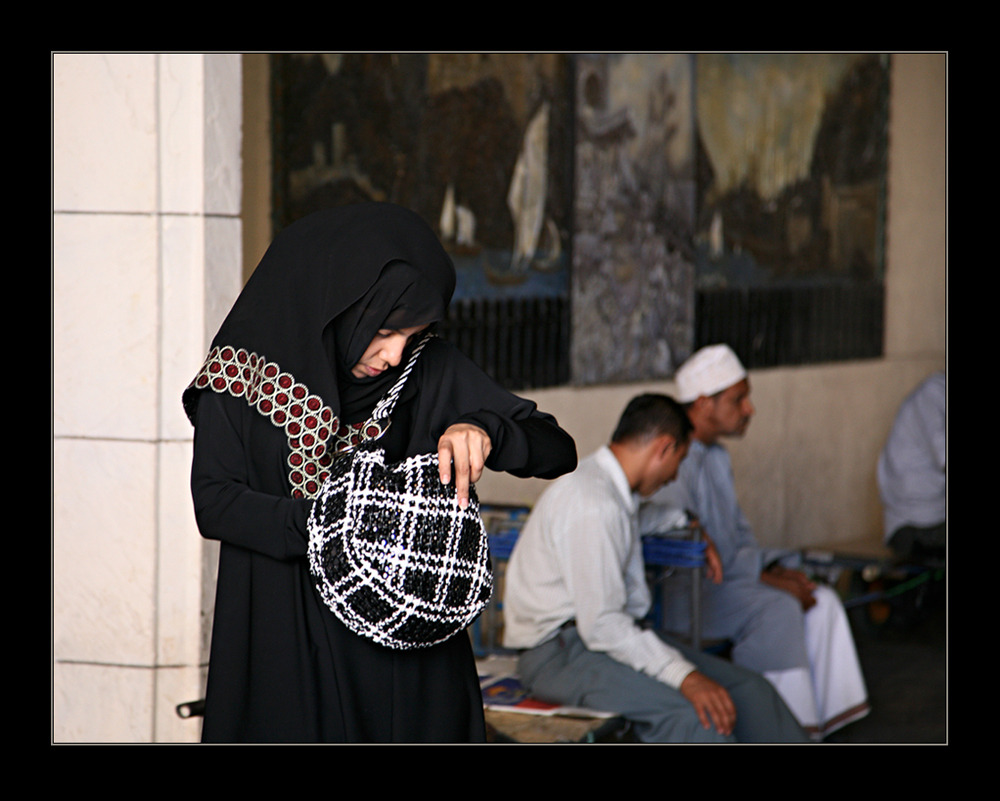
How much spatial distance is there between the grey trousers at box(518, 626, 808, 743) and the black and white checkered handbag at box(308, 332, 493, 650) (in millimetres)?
1759

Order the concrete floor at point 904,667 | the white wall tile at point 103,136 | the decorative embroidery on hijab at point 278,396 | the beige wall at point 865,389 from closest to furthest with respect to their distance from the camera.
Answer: the decorative embroidery on hijab at point 278,396 < the white wall tile at point 103,136 < the concrete floor at point 904,667 < the beige wall at point 865,389

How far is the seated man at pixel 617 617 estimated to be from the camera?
140 inches

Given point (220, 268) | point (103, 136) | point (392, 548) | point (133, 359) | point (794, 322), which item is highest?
point (103, 136)

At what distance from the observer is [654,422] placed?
153 inches

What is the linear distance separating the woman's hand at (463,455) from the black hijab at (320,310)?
191 millimetres

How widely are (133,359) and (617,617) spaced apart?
63.4 inches

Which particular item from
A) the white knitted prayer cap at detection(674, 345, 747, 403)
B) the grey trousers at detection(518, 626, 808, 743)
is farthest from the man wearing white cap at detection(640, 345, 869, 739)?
the grey trousers at detection(518, 626, 808, 743)

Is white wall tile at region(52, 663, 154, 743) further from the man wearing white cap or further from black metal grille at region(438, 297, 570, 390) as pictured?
black metal grille at region(438, 297, 570, 390)

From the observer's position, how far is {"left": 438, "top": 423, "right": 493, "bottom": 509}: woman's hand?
187 centimetres

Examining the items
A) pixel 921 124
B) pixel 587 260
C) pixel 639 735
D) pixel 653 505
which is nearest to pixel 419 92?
pixel 587 260

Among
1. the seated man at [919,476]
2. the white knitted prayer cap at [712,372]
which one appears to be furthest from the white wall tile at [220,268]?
the seated man at [919,476]

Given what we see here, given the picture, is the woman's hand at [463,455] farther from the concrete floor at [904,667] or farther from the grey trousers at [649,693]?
the concrete floor at [904,667]

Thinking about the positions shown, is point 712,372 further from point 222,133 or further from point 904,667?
point 222,133

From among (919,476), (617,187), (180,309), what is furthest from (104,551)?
(919,476)
